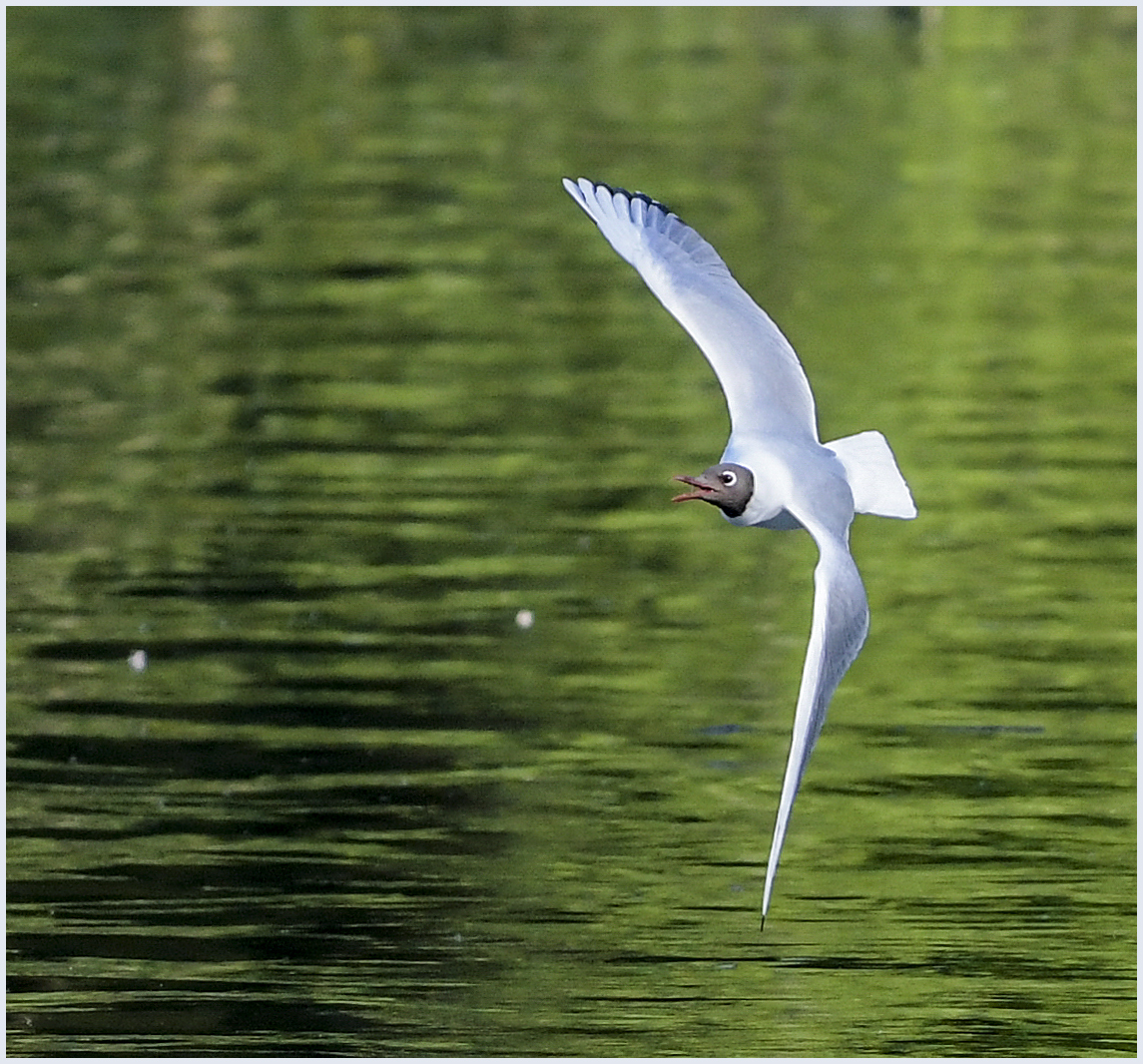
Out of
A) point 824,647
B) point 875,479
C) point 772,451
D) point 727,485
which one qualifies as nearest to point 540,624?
point 875,479

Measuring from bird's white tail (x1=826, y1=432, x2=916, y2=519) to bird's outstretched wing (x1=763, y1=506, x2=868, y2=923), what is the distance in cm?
45

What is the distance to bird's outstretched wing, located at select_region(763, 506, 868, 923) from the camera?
6391mm

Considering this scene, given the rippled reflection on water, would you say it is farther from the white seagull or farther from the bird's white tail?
the bird's white tail

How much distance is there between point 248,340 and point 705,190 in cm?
586

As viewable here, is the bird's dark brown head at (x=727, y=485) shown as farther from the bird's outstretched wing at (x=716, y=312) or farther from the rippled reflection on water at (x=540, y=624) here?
the rippled reflection on water at (x=540, y=624)

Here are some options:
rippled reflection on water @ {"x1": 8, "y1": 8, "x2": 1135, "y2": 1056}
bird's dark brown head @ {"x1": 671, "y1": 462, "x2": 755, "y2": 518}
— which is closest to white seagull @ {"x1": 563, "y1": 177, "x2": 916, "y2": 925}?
bird's dark brown head @ {"x1": 671, "y1": 462, "x2": 755, "y2": 518}

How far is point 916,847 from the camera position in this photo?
28.8 feet

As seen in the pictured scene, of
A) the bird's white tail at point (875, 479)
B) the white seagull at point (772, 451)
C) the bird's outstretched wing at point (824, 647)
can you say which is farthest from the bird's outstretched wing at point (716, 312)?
the bird's outstretched wing at point (824, 647)

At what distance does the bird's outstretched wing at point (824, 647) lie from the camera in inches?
252

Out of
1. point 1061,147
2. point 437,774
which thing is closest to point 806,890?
point 437,774

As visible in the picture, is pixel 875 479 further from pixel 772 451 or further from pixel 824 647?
pixel 824 647

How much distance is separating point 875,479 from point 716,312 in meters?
0.65

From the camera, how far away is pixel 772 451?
7.30 m

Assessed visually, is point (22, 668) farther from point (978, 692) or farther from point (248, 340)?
point (248, 340)
